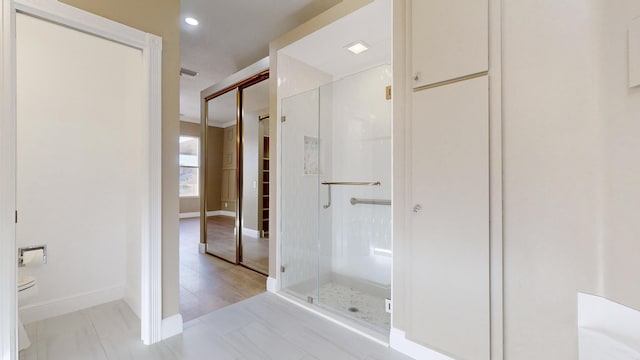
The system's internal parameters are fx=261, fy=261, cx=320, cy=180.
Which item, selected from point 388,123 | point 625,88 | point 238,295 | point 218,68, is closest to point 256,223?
point 238,295

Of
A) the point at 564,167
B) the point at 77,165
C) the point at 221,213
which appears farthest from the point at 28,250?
the point at 564,167

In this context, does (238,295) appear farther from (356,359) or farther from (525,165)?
(525,165)

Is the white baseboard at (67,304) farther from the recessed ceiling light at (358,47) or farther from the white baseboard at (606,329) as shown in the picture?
the white baseboard at (606,329)

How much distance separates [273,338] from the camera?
1965 millimetres

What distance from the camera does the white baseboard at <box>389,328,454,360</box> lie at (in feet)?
5.53

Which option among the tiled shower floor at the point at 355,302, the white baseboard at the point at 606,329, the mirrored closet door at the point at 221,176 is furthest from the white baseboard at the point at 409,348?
the mirrored closet door at the point at 221,176

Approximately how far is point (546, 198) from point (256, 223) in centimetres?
320

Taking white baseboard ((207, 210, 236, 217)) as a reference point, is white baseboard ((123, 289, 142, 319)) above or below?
below

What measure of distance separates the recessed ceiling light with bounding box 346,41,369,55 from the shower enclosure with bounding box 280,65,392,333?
26 cm

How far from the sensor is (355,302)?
257 centimetres

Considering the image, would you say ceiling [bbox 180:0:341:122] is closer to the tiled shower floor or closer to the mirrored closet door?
the mirrored closet door

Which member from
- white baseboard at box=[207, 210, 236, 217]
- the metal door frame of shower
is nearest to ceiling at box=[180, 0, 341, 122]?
the metal door frame of shower

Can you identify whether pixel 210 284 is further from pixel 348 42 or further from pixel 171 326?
pixel 348 42

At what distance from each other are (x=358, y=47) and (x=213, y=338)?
9.40 feet
